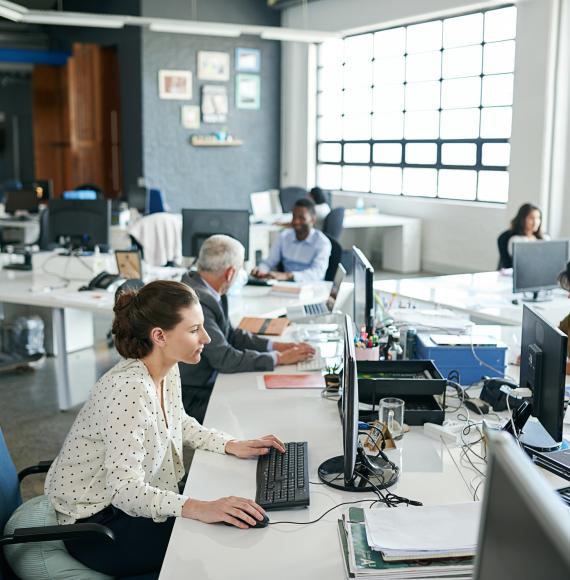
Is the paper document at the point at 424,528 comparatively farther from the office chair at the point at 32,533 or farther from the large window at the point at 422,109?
the large window at the point at 422,109

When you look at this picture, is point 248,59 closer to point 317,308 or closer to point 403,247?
point 403,247

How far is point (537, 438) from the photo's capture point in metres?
2.40

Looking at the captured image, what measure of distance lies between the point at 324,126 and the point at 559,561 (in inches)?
443

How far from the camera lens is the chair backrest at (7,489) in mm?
2109

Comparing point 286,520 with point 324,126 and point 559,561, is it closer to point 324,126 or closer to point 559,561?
point 559,561

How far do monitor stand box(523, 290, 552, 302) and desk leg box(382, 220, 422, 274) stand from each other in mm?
4728

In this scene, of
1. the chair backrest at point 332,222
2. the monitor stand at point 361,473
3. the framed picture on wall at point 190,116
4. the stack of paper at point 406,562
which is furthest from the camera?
the framed picture on wall at point 190,116

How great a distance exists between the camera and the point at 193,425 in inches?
96.7

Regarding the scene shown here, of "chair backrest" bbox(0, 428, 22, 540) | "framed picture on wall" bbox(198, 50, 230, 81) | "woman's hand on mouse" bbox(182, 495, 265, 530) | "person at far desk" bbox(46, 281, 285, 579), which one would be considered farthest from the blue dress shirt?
"framed picture on wall" bbox(198, 50, 230, 81)

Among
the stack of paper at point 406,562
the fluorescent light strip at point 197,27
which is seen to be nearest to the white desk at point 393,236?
the fluorescent light strip at point 197,27

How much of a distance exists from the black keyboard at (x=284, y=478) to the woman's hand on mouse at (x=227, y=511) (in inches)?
3.2

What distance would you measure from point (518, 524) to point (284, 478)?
1281 mm

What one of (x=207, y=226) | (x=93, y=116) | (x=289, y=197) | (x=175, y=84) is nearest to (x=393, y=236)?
(x=289, y=197)

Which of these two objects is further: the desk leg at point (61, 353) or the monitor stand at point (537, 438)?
the desk leg at point (61, 353)
